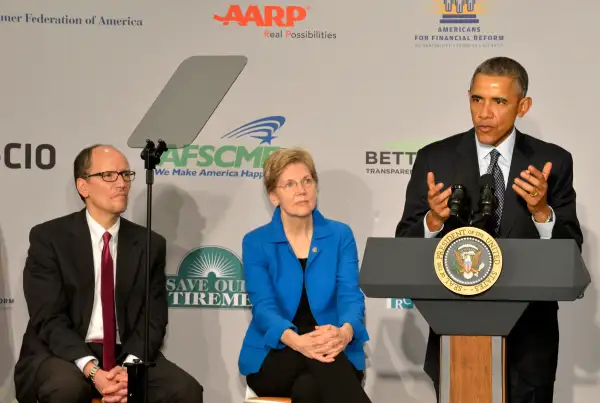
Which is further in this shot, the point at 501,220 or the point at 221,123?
the point at 221,123

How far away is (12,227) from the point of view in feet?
16.2

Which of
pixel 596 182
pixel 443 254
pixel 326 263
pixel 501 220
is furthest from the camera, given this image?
pixel 596 182

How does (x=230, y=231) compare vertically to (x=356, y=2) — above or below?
below

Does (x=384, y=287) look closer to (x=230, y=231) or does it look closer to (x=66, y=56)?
(x=230, y=231)

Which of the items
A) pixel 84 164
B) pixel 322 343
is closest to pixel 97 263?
pixel 84 164

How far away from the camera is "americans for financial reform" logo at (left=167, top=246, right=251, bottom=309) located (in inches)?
194

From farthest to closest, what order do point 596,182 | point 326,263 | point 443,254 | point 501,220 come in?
point 596,182 → point 326,263 → point 501,220 → point 443,254

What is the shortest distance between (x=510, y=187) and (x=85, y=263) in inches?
75.6

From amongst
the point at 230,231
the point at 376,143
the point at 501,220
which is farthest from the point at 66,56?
the point at 501,220

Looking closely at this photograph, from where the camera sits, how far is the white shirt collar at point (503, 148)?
3.47m

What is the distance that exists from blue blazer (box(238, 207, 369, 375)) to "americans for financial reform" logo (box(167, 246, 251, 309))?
761 mm

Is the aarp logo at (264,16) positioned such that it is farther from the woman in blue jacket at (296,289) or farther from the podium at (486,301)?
the podium at (486,301)

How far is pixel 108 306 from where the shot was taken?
13.3ft

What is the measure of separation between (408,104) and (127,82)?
1528 mm
